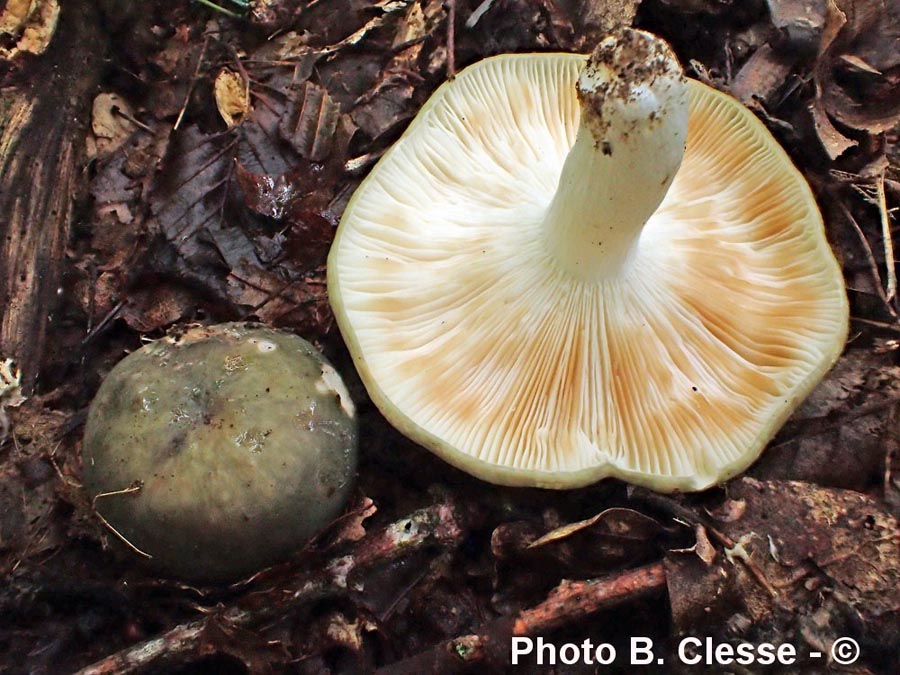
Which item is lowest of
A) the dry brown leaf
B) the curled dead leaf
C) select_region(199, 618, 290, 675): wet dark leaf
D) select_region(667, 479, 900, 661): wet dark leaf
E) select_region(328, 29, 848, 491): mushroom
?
select_region(199, 618, 290, 675): wet dark leaf

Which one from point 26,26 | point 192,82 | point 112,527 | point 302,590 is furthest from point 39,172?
point 302,590

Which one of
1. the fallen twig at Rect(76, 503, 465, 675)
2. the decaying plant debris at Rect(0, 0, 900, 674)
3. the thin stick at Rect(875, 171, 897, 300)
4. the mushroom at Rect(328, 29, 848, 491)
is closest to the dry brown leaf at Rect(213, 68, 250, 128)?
the decaying plant debris at Rect(0, 0, 900, 674)

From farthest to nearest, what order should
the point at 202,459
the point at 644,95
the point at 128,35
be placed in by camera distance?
the point at 128,35
the point at 202,459
the point at 644,95

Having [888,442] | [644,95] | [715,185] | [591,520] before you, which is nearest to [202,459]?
[591,520]

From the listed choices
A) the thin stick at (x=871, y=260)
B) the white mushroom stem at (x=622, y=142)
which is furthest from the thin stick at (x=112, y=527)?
the thin stick at (x=871, y=260)

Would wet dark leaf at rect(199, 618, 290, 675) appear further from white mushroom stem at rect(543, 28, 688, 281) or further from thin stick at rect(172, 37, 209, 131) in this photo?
thin stick at rect(172, 37, 209, 131)

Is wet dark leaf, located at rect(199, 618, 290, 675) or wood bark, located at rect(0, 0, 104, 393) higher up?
wood bark, located at rect(0, 0, 104, 393)

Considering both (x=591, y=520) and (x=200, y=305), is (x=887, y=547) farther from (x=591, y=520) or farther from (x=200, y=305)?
(x=200, y=305)
